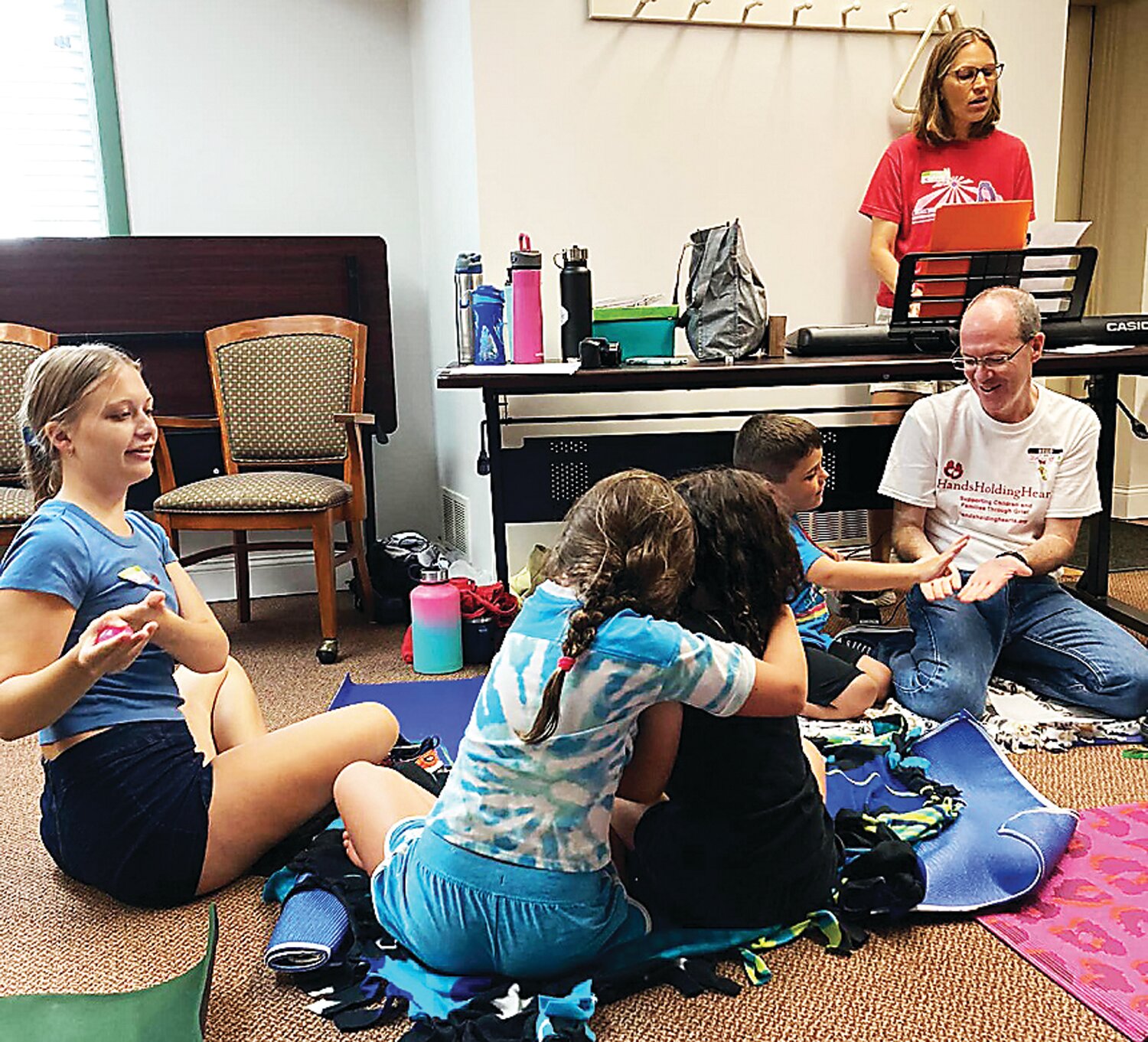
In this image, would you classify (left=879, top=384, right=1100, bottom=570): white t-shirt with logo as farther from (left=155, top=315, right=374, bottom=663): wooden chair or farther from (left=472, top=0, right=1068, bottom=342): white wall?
(left=155, top=315, right=374, bottom=663): wooden chair

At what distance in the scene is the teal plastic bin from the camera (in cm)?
282

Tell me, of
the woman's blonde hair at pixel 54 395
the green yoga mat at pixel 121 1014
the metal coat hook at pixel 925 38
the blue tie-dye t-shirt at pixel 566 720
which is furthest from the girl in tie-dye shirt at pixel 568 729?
the metal coat hook at pixel 925 38

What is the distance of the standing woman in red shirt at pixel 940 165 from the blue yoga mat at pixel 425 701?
135 centimetres

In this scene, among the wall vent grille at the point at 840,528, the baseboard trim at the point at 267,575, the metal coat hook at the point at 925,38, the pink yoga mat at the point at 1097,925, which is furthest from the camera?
the baseboard trim at the point at 267,575

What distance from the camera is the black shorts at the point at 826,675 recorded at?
6.79ft

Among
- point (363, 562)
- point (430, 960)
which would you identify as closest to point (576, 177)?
point (363, 562)

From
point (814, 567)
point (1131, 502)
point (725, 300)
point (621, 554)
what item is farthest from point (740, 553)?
point (1131, 502)

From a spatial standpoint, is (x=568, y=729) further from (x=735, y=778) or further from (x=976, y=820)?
(x=976, y=820)

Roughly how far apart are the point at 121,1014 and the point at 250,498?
1.72 meters

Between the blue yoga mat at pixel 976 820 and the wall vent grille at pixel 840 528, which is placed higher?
the wall vent grille at pixel 840 528

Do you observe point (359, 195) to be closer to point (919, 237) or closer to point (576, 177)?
point (576, 177)

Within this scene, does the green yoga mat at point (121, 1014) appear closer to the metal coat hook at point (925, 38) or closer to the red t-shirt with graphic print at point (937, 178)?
the red t-shirt with graphic print at point (937, 178)

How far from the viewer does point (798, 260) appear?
10.9 ft

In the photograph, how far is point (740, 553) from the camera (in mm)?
1359
